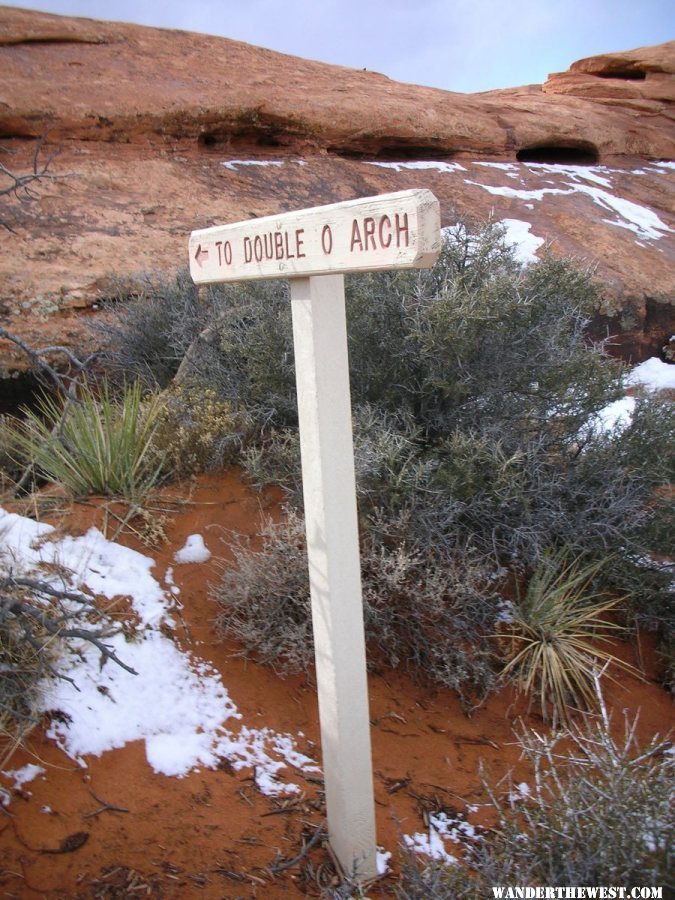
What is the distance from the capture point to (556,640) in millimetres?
4398

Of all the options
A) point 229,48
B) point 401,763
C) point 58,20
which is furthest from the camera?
point 229,48

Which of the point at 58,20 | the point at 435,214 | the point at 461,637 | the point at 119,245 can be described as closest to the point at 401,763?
the point at 461,637

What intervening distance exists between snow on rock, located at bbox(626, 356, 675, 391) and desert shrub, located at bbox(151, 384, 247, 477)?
550cm

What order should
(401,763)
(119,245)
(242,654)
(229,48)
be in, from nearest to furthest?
(401,763), (242,654), (119,245), (229,48)

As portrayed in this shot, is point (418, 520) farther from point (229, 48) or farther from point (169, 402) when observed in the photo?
point (229, 48)

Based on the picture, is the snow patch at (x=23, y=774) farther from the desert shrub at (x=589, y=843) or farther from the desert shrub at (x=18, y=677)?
the desert shrub at (x=589, y=843)

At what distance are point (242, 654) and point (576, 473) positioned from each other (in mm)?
2318

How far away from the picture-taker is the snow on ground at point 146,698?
3.40 meters

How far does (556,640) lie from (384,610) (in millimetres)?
962

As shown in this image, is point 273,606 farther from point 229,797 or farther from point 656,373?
point 656,373

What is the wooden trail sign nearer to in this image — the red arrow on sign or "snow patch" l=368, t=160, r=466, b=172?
the red arrow on sign

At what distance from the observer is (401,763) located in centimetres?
369

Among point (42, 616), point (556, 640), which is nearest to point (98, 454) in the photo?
point (42, 616)

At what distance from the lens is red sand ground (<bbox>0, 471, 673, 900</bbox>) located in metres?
2.81
